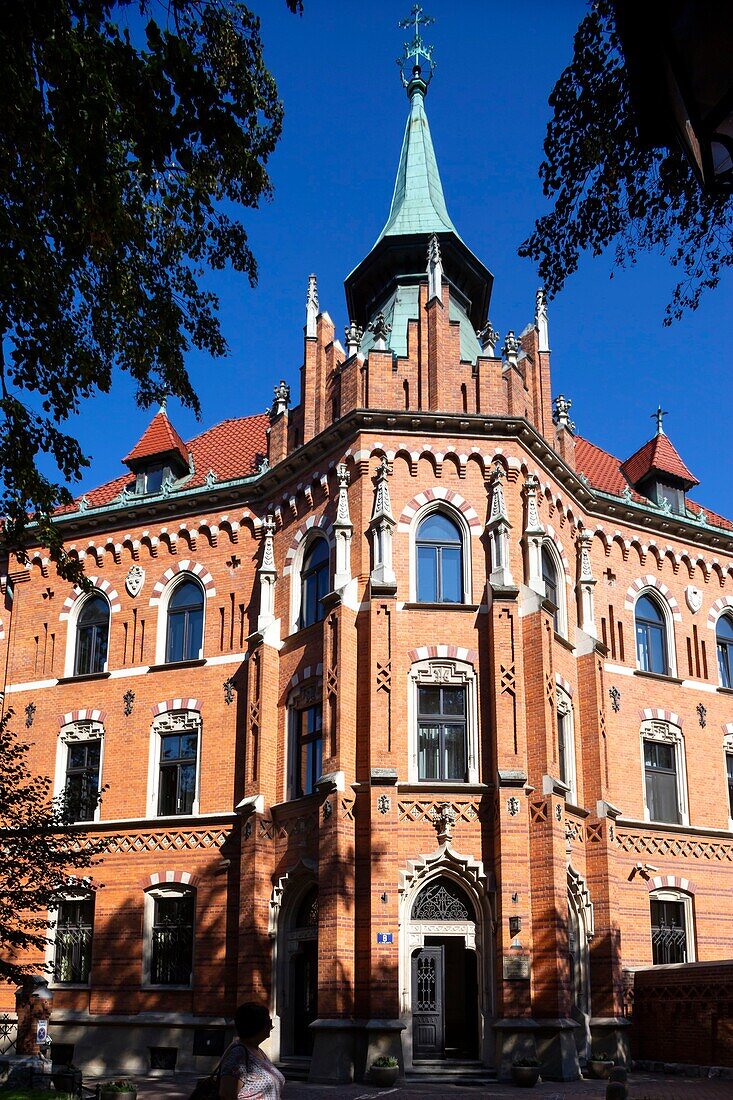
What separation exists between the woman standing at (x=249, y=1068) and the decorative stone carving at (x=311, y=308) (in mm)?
23091

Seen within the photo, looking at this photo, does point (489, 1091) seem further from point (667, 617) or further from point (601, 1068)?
point (667, 617)

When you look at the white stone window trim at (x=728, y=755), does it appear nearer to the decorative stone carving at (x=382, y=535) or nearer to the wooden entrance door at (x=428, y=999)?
the wooden entrance door at (x=428, y=999)

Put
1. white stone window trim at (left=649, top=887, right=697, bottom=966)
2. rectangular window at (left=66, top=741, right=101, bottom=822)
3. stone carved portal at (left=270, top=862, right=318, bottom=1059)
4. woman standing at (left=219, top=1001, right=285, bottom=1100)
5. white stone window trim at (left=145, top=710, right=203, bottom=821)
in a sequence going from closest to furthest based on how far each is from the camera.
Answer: woman standing at (left=219, top=1001, right=285, bottom=1100) < stone carved portal at (left=270, top=862, right=318, bottom=1059) < white stone window trim at (left=649, top=887, right=697, bottom=966) < white stone window trim at (left=145, top=710, right=203, bottom=821) < rectangular window at (left=66, top=741, right=101, bottom=822)

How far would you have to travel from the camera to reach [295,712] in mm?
24500

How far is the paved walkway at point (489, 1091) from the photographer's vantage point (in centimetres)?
1762

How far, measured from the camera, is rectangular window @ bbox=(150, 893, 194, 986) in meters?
24.9

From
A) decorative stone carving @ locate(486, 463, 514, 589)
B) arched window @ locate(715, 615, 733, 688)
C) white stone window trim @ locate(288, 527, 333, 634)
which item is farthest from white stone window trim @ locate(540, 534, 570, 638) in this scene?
arched window @ locate(715, 615, 733, 688)

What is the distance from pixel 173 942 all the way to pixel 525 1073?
9.24 meters

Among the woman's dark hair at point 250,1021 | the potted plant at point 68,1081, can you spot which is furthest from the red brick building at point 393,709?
the woman's dark hair at point 250,1021

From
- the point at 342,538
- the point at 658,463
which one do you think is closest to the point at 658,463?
the point at 658,463

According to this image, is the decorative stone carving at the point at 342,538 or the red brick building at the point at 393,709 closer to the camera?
the red brick building at the point at 393,709

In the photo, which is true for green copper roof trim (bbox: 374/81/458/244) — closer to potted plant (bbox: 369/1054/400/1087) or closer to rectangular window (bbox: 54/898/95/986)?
rectangular window (bbox: 54/898/95/986)

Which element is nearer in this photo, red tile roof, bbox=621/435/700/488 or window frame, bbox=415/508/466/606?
window frame, bbox=415/508/466/606

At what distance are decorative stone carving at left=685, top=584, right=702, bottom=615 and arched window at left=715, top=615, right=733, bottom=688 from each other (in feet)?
2.91
